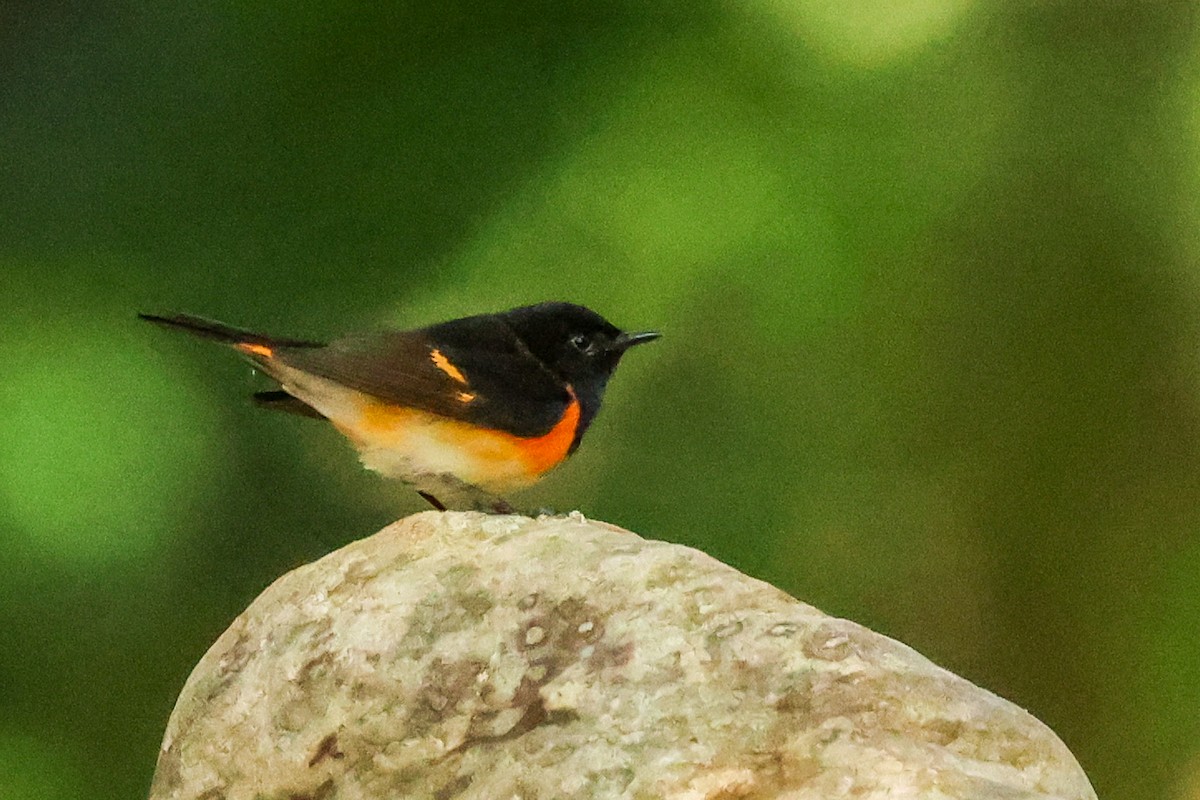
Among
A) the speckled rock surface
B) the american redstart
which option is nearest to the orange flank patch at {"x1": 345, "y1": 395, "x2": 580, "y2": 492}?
the american redstart

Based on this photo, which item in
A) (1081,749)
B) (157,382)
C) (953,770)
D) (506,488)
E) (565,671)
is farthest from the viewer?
(1081,749)

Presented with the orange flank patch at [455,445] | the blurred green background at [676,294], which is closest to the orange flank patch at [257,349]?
the orange flank patch at [455,445]

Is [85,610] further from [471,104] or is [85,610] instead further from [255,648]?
[471,104]

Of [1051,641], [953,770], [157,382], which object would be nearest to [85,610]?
[157,382]

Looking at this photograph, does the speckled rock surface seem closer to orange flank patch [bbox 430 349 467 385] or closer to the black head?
orange flank patch [bbox 430 349 467 385]

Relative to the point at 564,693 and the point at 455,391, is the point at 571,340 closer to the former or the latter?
the point at 455,391

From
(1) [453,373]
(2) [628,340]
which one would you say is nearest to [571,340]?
(2) [628,340]
